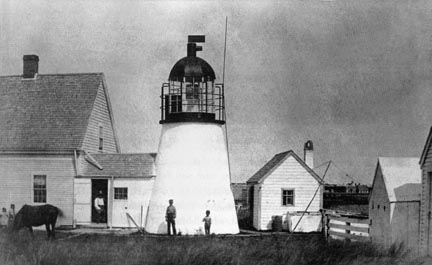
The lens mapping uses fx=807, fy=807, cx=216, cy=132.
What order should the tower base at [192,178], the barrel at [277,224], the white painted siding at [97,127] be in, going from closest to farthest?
the tower base at [192,178]
the white painted siding at [97,127]
the barrel at [277,224]

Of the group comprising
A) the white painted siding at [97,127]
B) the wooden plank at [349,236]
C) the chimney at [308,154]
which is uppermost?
the white painted siding at [97,127]

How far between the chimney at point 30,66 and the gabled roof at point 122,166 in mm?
3541

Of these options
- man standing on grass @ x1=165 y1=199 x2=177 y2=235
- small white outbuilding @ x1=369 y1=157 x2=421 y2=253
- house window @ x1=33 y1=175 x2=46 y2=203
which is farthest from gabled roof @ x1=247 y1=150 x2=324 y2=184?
house window @ x1=33 y1=175 x2=46 y2=203

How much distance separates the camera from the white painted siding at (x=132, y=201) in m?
26.9

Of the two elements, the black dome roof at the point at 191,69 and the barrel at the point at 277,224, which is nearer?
the black dome roof at the point at 191,69

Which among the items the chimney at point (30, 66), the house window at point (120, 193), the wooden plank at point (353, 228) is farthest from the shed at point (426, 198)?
the chimney at point (30, 66)

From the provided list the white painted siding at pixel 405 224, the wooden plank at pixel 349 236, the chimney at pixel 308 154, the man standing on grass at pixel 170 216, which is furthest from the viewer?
the chimney at pixel 308 154

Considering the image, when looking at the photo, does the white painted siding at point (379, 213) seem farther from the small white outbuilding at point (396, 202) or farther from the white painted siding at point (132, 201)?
the white painted siding at point (132, 201)

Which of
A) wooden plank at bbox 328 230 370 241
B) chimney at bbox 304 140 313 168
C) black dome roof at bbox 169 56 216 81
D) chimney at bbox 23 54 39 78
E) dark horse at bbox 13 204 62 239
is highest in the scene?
chimney at bbox 23 54 39 78

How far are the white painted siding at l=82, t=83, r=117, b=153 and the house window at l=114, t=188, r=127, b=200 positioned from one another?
173 cm

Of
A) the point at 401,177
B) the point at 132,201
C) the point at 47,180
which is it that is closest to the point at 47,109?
the point at 47,180

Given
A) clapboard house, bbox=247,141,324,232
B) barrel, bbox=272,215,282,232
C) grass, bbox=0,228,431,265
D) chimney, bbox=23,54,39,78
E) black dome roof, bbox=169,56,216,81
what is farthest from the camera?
clapboard house, bbox=247,141,324,232

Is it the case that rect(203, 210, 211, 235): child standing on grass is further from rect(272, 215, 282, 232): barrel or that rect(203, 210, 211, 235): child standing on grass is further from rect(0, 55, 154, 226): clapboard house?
rect(272, 215, 282, 232): barrel

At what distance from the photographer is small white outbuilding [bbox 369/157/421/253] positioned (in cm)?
2012
